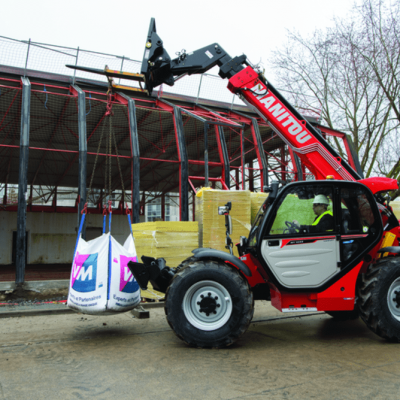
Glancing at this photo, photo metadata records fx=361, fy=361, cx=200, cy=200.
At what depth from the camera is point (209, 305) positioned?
15.1 feet

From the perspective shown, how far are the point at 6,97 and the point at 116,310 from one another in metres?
12.4

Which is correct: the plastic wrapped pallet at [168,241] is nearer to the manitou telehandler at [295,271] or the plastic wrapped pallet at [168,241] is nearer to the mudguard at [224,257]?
the manitou telehandler at [295,271]

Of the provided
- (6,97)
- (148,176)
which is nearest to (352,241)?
(6,97)

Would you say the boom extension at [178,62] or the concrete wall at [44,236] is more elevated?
the boom extension at [178,62]

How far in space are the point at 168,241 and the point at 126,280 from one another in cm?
298

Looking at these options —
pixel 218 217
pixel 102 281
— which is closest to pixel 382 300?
pixel 102 281

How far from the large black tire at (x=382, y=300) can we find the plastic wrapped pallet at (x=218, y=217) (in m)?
3.70

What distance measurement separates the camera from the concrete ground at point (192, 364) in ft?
10.6

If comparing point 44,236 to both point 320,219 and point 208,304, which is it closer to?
point 208,304

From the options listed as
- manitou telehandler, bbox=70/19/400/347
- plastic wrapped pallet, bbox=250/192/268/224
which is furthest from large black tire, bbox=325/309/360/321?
plastic wrapped pallet, bbox=250/192/268/224

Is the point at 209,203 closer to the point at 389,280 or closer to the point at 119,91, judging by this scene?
the point at 389,280

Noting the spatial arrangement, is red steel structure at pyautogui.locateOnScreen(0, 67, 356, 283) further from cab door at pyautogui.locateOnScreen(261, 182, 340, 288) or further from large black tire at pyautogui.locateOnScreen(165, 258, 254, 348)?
cab door at pyautogui.locateOnScreen(261, 182, 340, 288)

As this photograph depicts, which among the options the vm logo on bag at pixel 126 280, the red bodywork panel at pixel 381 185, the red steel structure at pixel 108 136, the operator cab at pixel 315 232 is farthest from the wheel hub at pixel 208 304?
the red steel structure at pixel 108 136

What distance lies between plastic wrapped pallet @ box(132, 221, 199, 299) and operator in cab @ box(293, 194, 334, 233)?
376 centimetres
